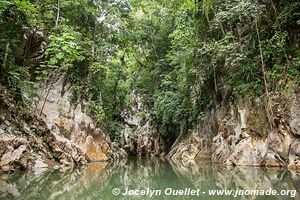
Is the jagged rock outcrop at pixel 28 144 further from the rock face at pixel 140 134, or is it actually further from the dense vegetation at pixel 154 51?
the rock face at pixel 140 134

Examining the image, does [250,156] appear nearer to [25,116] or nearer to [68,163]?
[68,163]

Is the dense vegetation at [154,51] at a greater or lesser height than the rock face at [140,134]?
greater

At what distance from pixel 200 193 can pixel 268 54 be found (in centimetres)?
799

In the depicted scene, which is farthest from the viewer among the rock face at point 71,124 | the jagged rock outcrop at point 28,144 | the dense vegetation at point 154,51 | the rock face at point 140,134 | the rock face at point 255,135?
the rock face at point 140,134

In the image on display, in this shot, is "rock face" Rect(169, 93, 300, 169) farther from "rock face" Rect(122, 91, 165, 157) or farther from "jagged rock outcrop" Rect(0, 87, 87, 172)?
"rock face" Rect(122, 91, 165, 157)

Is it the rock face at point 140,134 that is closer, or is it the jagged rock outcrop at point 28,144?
the jagged rock outcrop at point 28,144

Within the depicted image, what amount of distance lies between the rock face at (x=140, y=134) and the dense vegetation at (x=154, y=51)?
2.20 feet

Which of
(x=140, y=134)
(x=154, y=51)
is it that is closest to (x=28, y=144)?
(x=140, y=134)

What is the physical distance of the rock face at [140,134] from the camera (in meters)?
23.7

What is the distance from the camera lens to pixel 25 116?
1265cm

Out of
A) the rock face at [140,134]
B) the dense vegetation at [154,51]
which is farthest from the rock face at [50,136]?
the rock face at [140,134]

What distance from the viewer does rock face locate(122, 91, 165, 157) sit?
23730 mm

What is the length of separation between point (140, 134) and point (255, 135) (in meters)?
13.5

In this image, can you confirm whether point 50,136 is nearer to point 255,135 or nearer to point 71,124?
point 71,124
